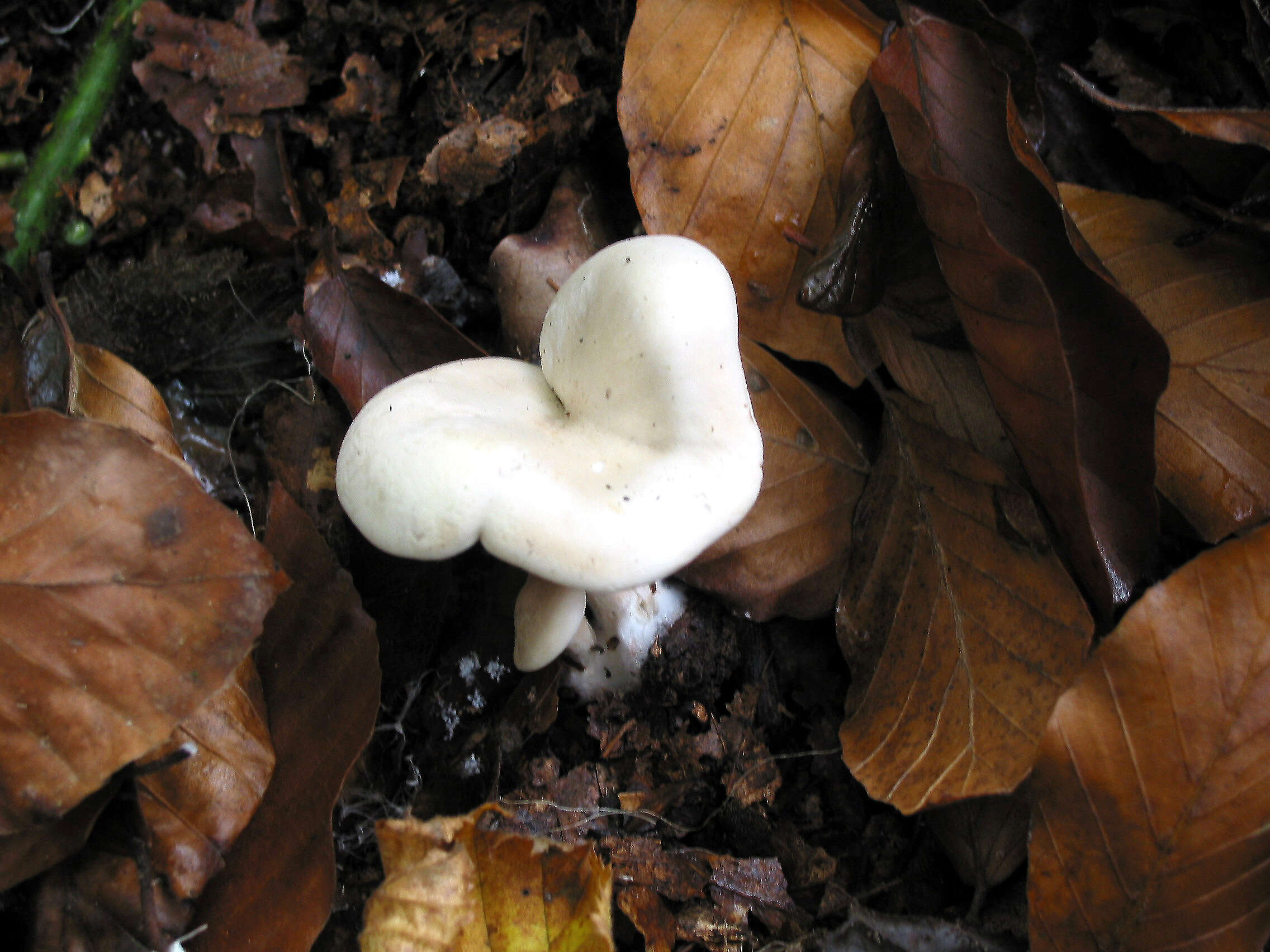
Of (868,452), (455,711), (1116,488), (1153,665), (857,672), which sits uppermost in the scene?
(1116,488)

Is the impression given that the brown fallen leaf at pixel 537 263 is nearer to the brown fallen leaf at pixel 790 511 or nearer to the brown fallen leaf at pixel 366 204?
the brown fallen leaf at pixel 366 204

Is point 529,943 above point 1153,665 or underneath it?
underneath

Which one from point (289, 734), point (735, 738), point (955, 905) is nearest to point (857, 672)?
point (735, 738)

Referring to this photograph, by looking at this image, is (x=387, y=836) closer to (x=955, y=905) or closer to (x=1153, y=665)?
(x=955, y=905)

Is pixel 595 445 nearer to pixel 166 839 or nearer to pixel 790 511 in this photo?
pixel 790 511

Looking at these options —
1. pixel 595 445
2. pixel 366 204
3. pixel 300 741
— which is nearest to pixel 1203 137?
pixel 595 445

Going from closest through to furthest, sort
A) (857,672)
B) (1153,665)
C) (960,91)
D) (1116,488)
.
Answer: 1. (1153,665)
2. (1116,488)
3. (960,91)
4. (857,672)

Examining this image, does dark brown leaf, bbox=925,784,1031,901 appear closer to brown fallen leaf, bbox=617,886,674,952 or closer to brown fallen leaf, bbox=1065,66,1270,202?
brown fallen leaf, bbox=617,886,674,952
